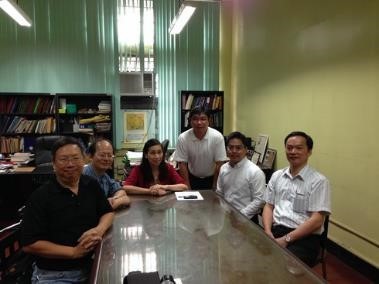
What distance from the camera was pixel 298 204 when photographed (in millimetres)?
2260

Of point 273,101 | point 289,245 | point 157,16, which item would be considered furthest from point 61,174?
point 157,16

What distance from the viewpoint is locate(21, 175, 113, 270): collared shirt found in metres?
1.65

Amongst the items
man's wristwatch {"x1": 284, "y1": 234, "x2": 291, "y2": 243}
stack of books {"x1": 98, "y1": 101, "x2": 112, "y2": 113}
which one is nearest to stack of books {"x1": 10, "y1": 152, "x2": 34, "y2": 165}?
stack of books {"x1": 98, "y1": 101, "x2": 112, "y2": 113}

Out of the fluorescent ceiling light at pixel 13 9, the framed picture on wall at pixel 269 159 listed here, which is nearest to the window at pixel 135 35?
the fluorescent ceiling light at pixel 13 9

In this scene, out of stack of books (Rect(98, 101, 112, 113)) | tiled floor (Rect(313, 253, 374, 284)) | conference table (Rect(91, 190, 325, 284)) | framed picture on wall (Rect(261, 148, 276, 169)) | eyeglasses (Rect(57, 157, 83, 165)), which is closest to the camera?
conference table (Rect(91, 190, 325, 284))

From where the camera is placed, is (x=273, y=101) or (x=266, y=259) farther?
(x=273, y=101)

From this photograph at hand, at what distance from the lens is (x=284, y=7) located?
4227 millimetres

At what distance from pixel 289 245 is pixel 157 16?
16.4 feet

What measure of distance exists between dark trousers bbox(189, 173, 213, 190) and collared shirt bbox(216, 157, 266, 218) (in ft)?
2.87

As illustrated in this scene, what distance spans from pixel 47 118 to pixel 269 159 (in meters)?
3.68

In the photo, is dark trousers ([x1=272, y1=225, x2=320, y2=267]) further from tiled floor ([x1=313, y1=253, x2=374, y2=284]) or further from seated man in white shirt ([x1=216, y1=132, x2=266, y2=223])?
tiled floor ([x1=313, y1=253, x2=374, y2=284])

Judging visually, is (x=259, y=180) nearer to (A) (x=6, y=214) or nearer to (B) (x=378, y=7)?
(B) (x=378, y=7)

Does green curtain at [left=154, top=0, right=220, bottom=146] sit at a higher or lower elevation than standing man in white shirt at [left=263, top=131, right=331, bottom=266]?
higher

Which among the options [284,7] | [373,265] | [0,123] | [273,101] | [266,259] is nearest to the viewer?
[266,259]
